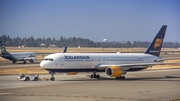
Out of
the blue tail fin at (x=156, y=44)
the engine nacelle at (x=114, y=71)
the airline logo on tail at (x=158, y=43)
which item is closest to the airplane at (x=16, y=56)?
the blue tail fin at (x=156, y=44)

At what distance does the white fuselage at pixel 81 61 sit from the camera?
41312 millimetres

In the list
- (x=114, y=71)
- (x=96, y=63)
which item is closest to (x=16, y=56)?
(x=96, y=63)

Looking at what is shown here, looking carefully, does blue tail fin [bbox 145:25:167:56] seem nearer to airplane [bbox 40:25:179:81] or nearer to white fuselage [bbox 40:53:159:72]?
airplane [bbox 40:25:179:81]

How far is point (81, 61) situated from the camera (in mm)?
43375

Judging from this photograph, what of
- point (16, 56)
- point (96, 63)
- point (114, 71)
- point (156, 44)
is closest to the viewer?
point (114, 71)

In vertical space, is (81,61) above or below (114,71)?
above

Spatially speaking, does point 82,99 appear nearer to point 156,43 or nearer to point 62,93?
point 62,93

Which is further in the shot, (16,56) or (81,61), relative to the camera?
(16,56)

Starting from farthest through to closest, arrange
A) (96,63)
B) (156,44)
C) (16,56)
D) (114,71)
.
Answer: (16,56)
(156,44)
(96,63)
(114,71)

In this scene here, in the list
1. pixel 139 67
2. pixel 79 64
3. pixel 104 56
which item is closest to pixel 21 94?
pixel 79 64

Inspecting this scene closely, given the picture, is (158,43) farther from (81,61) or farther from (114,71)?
(81,61)

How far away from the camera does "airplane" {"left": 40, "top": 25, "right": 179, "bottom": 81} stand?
41469 millimetres

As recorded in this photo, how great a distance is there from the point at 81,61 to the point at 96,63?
8.93ft

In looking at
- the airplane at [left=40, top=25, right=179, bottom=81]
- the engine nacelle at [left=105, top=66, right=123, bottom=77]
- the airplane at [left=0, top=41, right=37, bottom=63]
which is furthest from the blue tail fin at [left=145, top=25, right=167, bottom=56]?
the airplane at [left=0, top=41, right=37, bottom=63]
